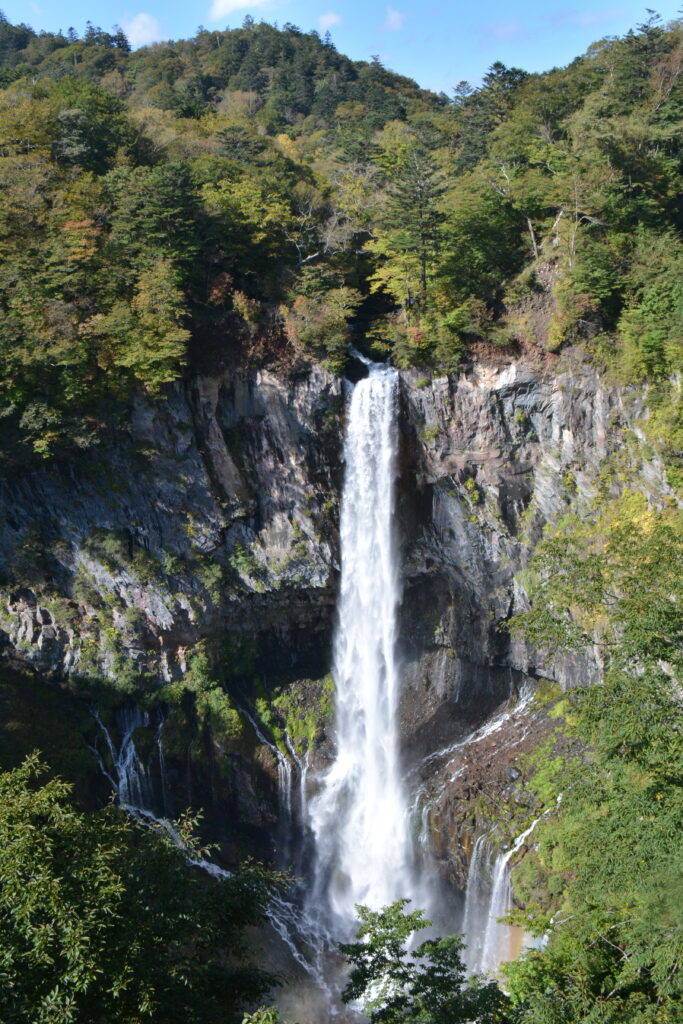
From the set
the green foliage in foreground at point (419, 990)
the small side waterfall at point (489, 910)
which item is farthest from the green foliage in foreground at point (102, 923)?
the small side waterfall at point (489, 910)

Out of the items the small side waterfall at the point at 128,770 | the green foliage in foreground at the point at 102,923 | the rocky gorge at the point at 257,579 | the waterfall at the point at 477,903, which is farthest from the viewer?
the small side waterfall at the point at 128,770

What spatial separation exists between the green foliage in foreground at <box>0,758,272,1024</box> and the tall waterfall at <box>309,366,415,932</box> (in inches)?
394

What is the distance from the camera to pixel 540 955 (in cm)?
1253

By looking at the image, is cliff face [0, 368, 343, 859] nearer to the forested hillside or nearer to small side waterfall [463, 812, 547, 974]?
the forested hillside

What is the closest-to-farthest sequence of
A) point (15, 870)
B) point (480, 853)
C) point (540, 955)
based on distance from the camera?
1. point (15, 870)
2. point (540, 955)
3. point (480, 853)

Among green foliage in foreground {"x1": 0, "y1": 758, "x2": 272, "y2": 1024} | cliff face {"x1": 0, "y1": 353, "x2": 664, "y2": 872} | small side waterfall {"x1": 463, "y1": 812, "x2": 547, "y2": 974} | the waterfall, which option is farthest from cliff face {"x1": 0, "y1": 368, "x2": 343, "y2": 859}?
green foliage in foreground {"x1": 0, "y1": 758, "x2": 272, "y2": 1024}

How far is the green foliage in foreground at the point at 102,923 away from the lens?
859cm

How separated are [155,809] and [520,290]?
1592 cm

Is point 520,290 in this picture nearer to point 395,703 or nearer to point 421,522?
point 421,522

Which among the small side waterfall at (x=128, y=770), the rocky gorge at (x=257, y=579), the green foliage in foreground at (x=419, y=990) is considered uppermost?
the rocky gorge at (x=257, y=579)

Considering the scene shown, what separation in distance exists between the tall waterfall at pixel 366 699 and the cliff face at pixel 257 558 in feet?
1.54

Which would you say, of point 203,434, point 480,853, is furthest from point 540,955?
point 203,434

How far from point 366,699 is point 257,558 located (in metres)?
4.69

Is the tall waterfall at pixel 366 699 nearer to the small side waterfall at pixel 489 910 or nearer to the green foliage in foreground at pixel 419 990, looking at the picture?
the small side waterfall at pixel 489 910
